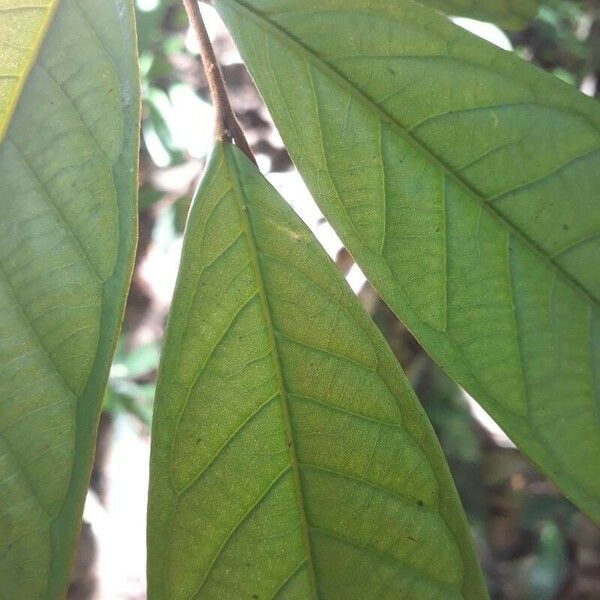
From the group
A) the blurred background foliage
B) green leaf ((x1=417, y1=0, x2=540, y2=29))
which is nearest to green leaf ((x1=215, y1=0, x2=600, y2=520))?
green leaf ((x1=417, y1=0, x2=540, y2=29))

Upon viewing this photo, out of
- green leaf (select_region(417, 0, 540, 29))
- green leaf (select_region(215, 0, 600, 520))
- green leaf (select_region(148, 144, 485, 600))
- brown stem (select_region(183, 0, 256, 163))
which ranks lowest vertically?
green leaf (select_region(148, 144, 485, 600))

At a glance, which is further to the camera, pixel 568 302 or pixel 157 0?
pixel 157 0

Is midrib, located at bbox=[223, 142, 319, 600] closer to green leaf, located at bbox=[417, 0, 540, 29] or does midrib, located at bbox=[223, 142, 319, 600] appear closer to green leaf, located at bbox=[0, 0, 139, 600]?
green leaf, located at bbox=[0, 0, 139, 600]

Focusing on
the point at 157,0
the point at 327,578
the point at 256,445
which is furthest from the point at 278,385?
the point at 157,0

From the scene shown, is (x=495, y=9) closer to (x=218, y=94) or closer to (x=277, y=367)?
(x=218, y=94)

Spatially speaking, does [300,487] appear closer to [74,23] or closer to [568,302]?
[568,302]

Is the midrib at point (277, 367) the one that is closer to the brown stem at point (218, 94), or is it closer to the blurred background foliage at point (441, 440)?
the brown stem at point (218, 94)
